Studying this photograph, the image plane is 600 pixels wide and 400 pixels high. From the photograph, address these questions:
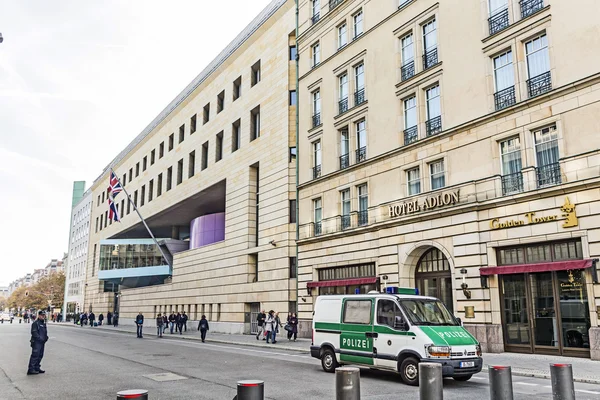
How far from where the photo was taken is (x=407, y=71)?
26516mm

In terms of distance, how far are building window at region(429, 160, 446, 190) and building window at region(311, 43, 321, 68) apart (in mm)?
12953

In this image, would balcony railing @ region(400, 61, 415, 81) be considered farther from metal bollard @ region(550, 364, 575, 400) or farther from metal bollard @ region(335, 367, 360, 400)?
metal bollard @ region(335, 367, 360, 400)

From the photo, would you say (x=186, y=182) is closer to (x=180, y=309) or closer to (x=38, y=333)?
(x=180, y=309)

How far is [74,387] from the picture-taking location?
12.2 meters

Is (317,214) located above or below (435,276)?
above

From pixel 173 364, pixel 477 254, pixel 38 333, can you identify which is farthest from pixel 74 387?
pixel 477 254

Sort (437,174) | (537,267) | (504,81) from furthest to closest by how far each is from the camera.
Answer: (437,174) < (504,81) < (537,267)

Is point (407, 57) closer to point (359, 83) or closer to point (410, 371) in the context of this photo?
point (359, 83)

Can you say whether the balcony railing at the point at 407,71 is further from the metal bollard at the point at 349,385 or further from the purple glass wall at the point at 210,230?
the purple glass wall at the point at 210,230

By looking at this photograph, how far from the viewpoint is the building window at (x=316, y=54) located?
33844mm

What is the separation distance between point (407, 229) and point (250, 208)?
17.0 m

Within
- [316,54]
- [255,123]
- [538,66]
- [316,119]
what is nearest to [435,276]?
[538,66]

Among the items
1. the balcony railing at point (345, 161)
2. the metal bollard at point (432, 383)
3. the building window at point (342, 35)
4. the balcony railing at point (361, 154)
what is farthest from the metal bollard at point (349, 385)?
the building window at point (342, 35)

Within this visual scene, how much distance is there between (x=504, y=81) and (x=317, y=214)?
1423 cm
